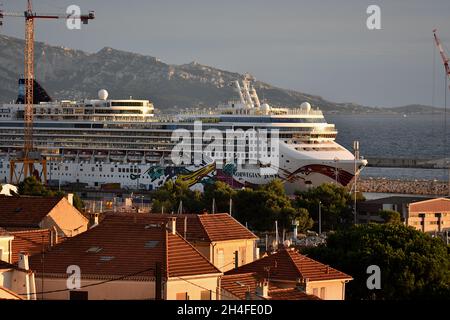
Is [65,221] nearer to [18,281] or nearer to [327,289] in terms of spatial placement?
[327,289]

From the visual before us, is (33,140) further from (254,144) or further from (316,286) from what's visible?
(316,286)

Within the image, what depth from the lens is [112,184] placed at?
295 ft

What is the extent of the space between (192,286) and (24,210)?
1317cm

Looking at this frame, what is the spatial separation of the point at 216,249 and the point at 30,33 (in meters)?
65.3

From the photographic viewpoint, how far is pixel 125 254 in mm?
20656

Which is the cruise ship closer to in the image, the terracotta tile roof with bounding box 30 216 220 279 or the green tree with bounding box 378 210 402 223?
the green tree with bounding box 378 210 402 223

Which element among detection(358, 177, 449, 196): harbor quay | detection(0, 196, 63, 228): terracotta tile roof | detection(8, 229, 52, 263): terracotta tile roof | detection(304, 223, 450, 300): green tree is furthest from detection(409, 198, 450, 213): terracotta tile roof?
detection(8, 229, 52, 263): terracotta tile roof

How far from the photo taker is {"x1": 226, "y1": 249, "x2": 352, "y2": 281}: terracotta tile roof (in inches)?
912

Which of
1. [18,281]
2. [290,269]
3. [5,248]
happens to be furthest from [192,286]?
[5,248]

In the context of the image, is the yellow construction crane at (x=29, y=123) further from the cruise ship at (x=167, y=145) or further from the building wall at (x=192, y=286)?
the building wall at (x=192, y=286)

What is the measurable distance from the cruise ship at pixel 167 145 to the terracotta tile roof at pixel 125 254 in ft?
196

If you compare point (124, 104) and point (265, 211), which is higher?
point (124, 104)

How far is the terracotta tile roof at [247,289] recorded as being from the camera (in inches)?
809

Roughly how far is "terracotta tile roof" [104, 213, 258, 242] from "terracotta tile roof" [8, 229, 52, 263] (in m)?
2.67
